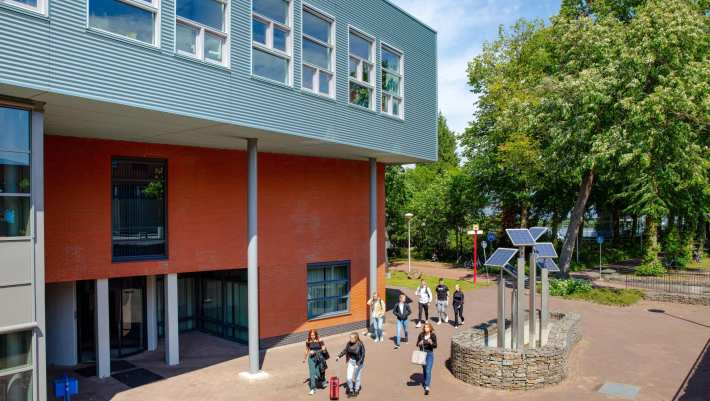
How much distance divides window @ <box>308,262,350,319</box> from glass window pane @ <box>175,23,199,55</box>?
8.88 metres

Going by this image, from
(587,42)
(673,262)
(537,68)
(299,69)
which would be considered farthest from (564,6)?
(299,69)

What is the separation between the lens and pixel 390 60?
17.7 meters

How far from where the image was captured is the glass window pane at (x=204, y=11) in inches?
438

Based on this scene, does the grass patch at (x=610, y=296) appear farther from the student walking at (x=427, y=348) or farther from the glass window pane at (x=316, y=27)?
the glass window pane at (x=316, y=27)

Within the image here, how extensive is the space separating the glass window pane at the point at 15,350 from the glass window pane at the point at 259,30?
8169 mm

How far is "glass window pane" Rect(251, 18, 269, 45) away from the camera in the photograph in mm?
12719

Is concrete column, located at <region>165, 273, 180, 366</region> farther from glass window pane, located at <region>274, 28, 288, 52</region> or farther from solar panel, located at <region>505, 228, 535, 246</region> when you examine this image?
solar panel, located at <region>505, 228, 535, 246</region>

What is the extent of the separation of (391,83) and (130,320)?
1157cm

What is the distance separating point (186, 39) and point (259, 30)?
7.41 feet

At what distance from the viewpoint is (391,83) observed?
17.6 m

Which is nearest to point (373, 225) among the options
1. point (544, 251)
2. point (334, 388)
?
point (544, 251)

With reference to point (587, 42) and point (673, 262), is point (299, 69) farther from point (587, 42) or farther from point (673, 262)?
point (673, 262)

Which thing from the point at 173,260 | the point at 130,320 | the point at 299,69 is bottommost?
the point at 130,320

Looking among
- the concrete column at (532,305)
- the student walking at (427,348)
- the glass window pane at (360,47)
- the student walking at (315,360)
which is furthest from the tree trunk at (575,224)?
the student walking at (315,360)
